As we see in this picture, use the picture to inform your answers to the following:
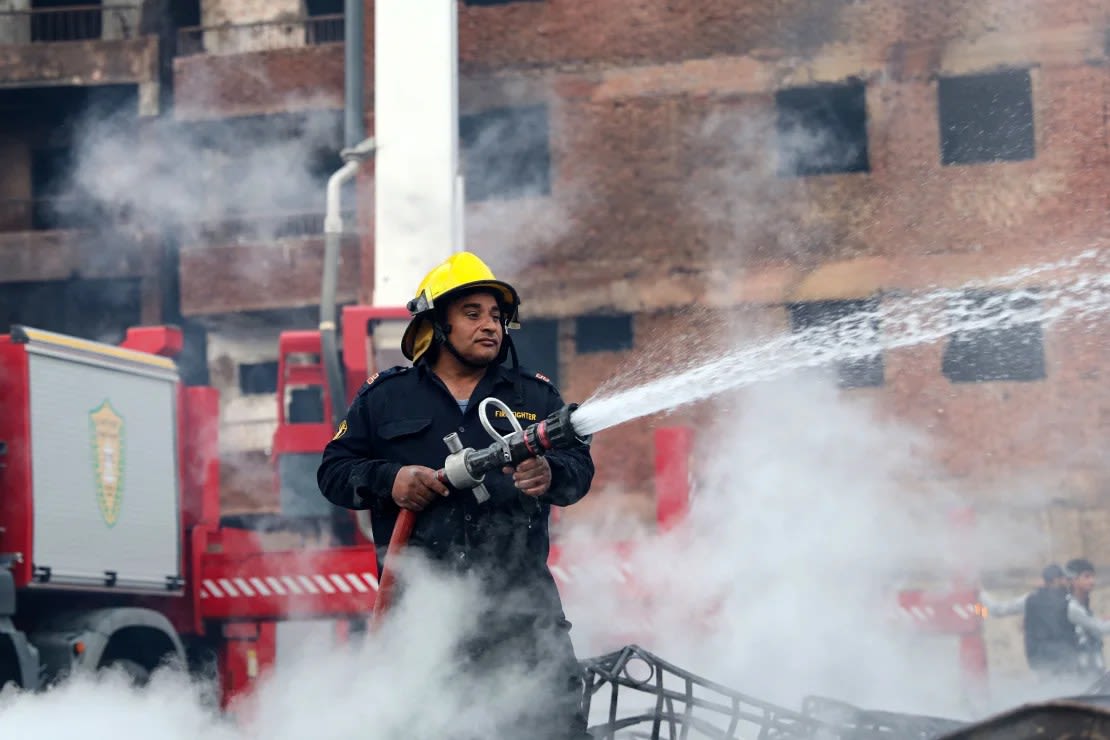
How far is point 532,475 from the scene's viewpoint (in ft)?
12.1

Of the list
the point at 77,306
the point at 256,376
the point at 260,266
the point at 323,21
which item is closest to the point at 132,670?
the point at 260,266

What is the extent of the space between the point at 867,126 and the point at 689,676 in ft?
50.9

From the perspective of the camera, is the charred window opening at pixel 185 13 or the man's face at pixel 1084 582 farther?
the charred window opening at pixel 185 13

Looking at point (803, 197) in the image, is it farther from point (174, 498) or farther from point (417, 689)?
point (417, 689)

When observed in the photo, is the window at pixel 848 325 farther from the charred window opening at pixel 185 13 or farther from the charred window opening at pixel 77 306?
the charred window opening at pixel 185 13

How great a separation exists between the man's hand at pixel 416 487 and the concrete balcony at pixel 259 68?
58.6 feet

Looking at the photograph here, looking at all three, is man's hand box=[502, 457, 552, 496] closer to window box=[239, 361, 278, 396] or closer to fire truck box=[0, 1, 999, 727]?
fire truck box=[0, 1, 999, 727]

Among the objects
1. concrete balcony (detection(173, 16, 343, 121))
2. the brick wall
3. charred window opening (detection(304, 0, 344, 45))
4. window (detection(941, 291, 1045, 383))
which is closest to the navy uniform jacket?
window (detection(941, 291, 1045, 383))

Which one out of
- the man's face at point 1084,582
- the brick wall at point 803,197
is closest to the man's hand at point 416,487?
the man's face at point 1084,582

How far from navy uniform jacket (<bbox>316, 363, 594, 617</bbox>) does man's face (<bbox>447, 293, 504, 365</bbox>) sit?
9 centimetres

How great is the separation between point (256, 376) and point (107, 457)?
14.3 metres

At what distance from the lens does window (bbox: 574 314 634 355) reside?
66.3 ft

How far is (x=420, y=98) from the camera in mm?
10773

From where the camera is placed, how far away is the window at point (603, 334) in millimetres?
20219
